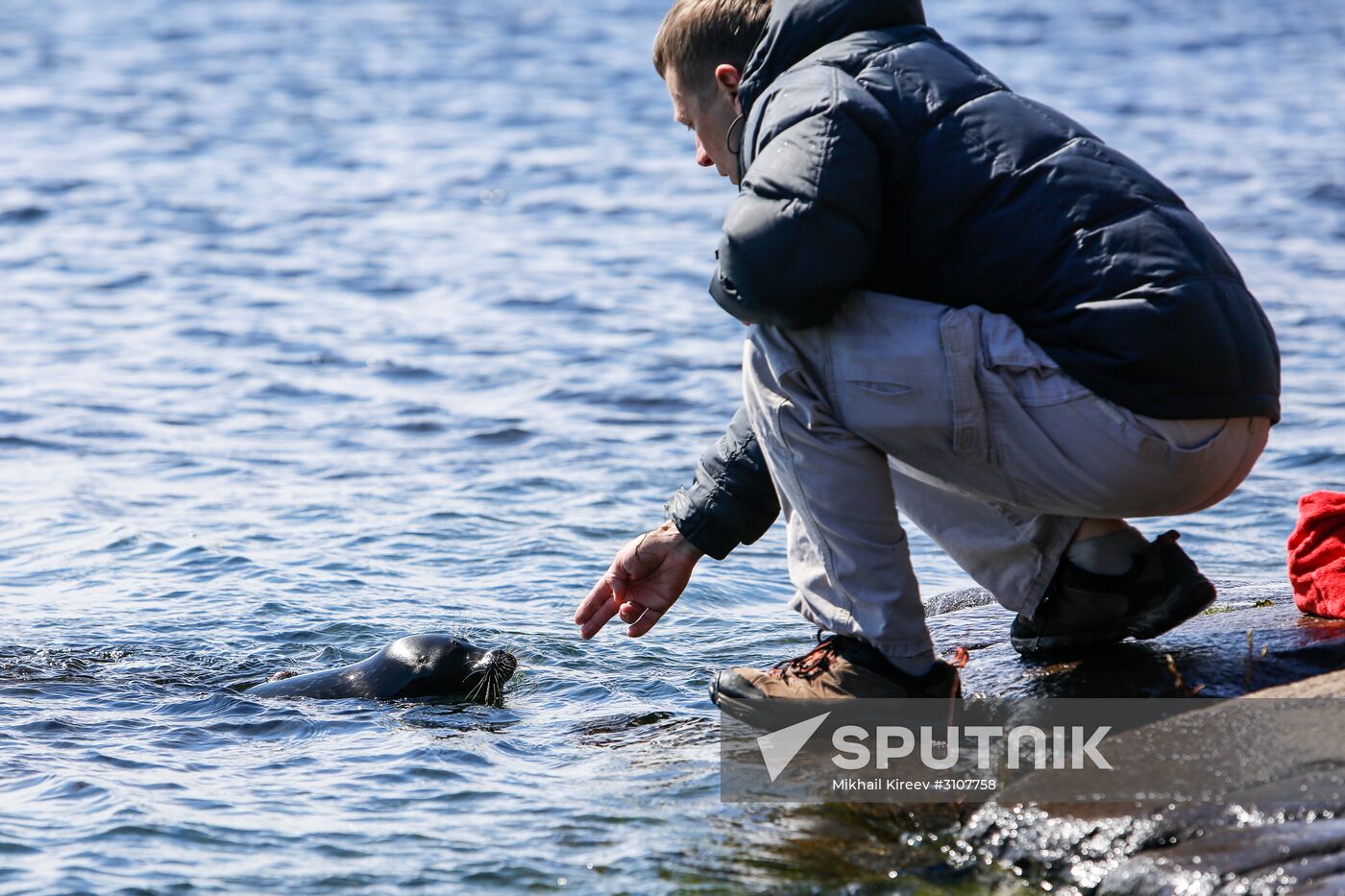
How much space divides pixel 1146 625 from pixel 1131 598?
102 millimetres

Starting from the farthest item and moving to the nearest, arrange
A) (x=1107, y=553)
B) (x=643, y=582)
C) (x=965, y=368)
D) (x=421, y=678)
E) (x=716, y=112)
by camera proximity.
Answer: (x=421, y=678) → (x=643, y=582) → (x=716, y=112) → (x=1107, y=553) → (x=965, y=368)

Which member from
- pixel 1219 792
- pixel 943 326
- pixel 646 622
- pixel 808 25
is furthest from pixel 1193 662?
pixel 808 25

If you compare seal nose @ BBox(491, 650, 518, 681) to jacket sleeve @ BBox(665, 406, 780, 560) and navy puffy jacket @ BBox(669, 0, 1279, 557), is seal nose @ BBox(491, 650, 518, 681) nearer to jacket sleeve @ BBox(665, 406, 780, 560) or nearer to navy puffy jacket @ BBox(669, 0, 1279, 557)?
jacket sleeve @ BBox(665, 406, 780, 560)

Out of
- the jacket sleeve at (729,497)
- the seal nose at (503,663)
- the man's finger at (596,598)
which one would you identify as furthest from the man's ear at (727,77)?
the seal nose at (503,663)

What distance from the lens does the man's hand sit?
3.86m

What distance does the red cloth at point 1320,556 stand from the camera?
12.8 ft

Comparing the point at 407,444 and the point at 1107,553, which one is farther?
the point at 407,444

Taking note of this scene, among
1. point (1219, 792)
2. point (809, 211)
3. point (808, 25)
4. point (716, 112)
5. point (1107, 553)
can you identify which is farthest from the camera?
point (716, 112)

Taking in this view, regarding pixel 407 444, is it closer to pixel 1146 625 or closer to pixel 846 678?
pixel 846 678

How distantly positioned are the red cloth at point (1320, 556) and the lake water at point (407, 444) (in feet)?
4.64

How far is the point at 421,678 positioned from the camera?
4.42 m

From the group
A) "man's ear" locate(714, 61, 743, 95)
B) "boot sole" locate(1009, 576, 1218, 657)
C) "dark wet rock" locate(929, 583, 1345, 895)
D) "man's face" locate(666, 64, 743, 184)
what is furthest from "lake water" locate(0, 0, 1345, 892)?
"man's ear" locate(714, 61, 743, 95)

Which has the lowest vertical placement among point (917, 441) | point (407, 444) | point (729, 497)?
point (407, 444)

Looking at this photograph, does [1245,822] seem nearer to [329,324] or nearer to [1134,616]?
[1134,616]
